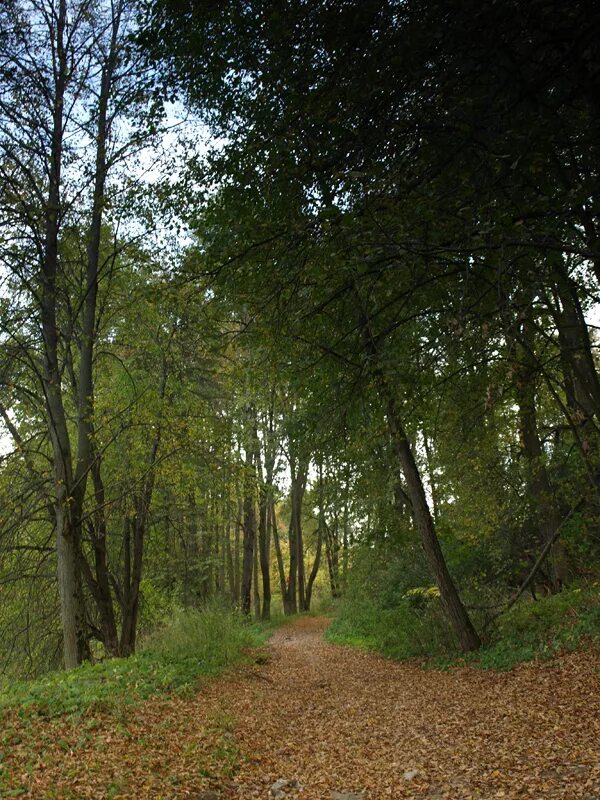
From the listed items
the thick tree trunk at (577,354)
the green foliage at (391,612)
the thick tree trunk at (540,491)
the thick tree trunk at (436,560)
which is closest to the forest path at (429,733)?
the thick tree trunk at (436,560)

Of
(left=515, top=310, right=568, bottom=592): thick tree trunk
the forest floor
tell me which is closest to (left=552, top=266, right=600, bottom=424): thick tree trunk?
(left=515, top=310, right=568, bottom=592): thick tree trunk

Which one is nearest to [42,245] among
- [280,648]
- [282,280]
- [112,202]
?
[112,202]

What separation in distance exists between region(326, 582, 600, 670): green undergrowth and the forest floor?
21.9 inches

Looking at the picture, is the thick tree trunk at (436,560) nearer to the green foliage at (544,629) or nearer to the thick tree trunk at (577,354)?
the green foliage at (544,629)

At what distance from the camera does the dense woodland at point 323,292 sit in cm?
495

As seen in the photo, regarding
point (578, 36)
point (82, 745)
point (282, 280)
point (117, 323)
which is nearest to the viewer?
point (578, 36)

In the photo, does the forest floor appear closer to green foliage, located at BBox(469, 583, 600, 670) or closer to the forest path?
the forest path

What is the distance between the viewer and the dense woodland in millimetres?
4949

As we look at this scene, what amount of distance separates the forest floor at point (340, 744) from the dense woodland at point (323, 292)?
2705 mm

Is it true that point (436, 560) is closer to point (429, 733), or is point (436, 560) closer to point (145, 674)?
point (429, 733)

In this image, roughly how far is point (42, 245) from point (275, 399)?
4.82 m

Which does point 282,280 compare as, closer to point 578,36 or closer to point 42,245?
point 578,36

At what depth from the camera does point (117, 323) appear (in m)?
12.4

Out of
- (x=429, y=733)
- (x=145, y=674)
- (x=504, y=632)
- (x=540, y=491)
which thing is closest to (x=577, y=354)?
(x=540, y=491)
